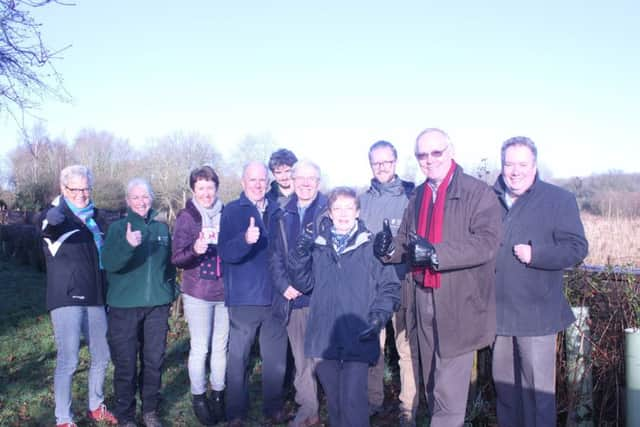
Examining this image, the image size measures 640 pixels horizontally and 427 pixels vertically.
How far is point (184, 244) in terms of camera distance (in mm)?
4863

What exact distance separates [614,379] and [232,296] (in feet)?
10.0

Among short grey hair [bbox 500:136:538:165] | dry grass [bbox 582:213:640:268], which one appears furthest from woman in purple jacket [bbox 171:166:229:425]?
dry grass [bbox 582:213:640:268]

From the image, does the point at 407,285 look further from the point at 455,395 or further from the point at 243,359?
the point at 243,359

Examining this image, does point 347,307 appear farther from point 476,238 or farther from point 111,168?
point 111,168

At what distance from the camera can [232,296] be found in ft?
15.9

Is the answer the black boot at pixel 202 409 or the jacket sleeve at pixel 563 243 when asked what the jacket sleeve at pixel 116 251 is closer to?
the black boot at pixel 202 409

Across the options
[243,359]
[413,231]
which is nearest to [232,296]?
[243,359]

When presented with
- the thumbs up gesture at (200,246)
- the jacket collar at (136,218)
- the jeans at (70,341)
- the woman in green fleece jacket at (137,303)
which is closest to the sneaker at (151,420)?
the woman in green fleece jacket at (137,303)

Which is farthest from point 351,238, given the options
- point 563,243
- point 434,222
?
point 563,243

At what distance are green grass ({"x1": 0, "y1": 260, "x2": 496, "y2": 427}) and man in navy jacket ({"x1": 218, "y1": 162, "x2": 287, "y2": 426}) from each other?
1.12 ft

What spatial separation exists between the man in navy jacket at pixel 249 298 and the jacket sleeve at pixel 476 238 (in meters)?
1.81

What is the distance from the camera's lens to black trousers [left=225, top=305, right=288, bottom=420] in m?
4.92

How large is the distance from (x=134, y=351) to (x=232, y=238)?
1240 mm

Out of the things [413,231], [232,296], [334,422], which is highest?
[413,231]
